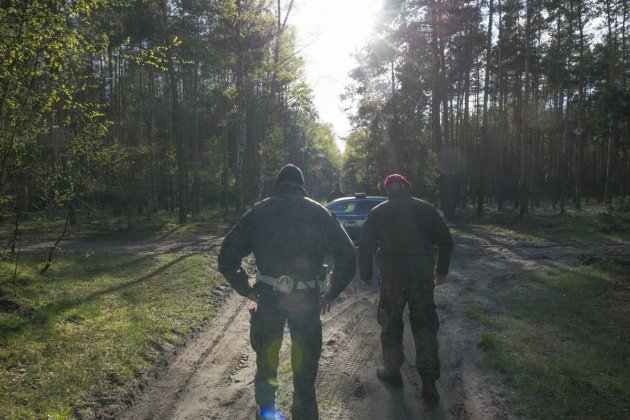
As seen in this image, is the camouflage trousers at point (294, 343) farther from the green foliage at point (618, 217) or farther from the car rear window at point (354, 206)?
Result: the car rear window at point (354, 206)

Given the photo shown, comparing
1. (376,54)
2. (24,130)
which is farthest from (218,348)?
(376,54)

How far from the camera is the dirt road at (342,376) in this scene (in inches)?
167

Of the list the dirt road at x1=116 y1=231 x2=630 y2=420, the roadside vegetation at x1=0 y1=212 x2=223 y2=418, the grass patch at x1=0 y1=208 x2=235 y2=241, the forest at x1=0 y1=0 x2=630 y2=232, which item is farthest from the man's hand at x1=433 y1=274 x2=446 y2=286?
the grass patch at x1=0 y1=208 x2=235 y2=241

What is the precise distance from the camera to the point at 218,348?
610 cm

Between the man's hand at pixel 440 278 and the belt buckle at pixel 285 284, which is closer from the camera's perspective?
the belt buckle at pixel 285 284

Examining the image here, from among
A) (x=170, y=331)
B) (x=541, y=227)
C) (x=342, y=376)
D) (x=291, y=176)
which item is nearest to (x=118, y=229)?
(x=170, y=331)

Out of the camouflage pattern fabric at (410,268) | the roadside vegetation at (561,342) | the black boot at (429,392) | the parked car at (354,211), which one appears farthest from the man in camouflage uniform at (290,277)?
the parked car at (354,211)

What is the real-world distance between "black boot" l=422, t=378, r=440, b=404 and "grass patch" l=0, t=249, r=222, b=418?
3.14 m

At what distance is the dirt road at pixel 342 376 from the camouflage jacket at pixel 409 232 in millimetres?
1356

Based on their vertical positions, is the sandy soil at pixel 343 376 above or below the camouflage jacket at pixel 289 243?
below

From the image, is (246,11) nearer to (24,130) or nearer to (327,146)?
(24,130)

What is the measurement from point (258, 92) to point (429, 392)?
29272 mm

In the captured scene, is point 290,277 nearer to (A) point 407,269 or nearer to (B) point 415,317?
(A) point 407,269

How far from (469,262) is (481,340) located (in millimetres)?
7086
